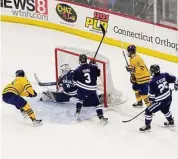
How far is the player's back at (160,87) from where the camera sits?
20.5 feet

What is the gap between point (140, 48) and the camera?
10.2m

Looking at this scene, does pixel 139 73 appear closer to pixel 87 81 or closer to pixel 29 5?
pixel 87 81

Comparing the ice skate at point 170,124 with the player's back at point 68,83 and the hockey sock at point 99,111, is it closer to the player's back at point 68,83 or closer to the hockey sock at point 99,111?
the hockey sock at point 99,111

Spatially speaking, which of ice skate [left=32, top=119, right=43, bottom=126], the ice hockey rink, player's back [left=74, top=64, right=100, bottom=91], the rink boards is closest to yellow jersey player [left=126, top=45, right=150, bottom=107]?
the ice hockey rink

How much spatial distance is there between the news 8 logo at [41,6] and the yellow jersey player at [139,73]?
17.6ft

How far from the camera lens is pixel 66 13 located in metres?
11.7

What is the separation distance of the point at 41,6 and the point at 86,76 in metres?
5.78

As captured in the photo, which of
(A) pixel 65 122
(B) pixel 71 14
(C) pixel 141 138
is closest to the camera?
(C) pixel 141 138

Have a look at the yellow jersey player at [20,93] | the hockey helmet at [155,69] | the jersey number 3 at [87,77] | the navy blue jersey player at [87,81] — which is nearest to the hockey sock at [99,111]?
the navy blue jersey player at [87,81]

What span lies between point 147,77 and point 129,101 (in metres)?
0.80

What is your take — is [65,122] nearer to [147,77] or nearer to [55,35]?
[147,77]

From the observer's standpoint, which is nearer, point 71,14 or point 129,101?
point 129,101

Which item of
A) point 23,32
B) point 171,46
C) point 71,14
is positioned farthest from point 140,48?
point 23,32

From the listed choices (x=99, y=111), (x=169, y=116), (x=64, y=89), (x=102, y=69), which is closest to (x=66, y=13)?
(x=102, y=69)
